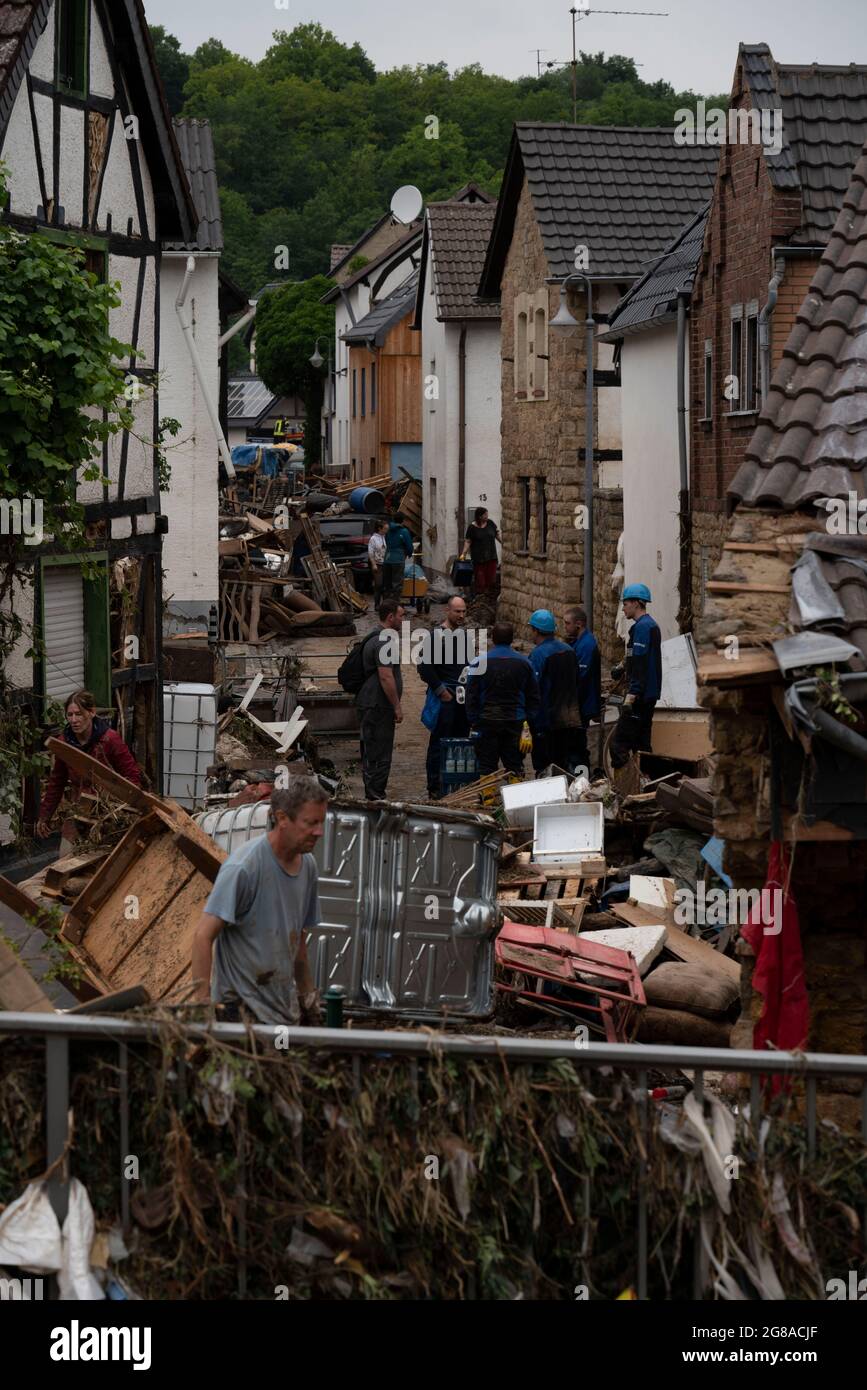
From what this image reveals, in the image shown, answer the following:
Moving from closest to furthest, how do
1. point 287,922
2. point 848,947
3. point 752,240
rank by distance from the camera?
1. point 287,922
2. point 848,947
3. point 752,240

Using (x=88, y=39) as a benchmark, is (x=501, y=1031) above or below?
below

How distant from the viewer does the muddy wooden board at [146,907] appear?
9898mm

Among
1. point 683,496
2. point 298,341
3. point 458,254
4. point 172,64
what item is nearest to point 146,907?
point 683,496

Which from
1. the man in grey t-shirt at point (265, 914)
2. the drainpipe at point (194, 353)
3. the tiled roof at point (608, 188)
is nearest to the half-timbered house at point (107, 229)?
the drainpipe at point (194, 353)

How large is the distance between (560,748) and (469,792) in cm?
159

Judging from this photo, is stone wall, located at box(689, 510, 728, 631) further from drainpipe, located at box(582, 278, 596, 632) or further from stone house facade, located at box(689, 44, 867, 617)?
drainpipe, located at box(582, 278, 596, 632)

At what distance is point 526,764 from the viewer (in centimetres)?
1912

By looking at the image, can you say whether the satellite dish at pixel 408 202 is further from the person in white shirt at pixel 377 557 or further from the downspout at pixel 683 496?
the downspout at pixel 683 496

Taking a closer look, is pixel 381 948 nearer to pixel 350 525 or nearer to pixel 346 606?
pixel 346 606

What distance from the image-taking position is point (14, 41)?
14008 millimetres

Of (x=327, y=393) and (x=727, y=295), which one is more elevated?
(x=327, y=393)

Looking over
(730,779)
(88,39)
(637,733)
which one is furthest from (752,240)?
→ (730,779)

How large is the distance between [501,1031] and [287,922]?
10.0 feet

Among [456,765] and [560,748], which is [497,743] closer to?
[456,765]
